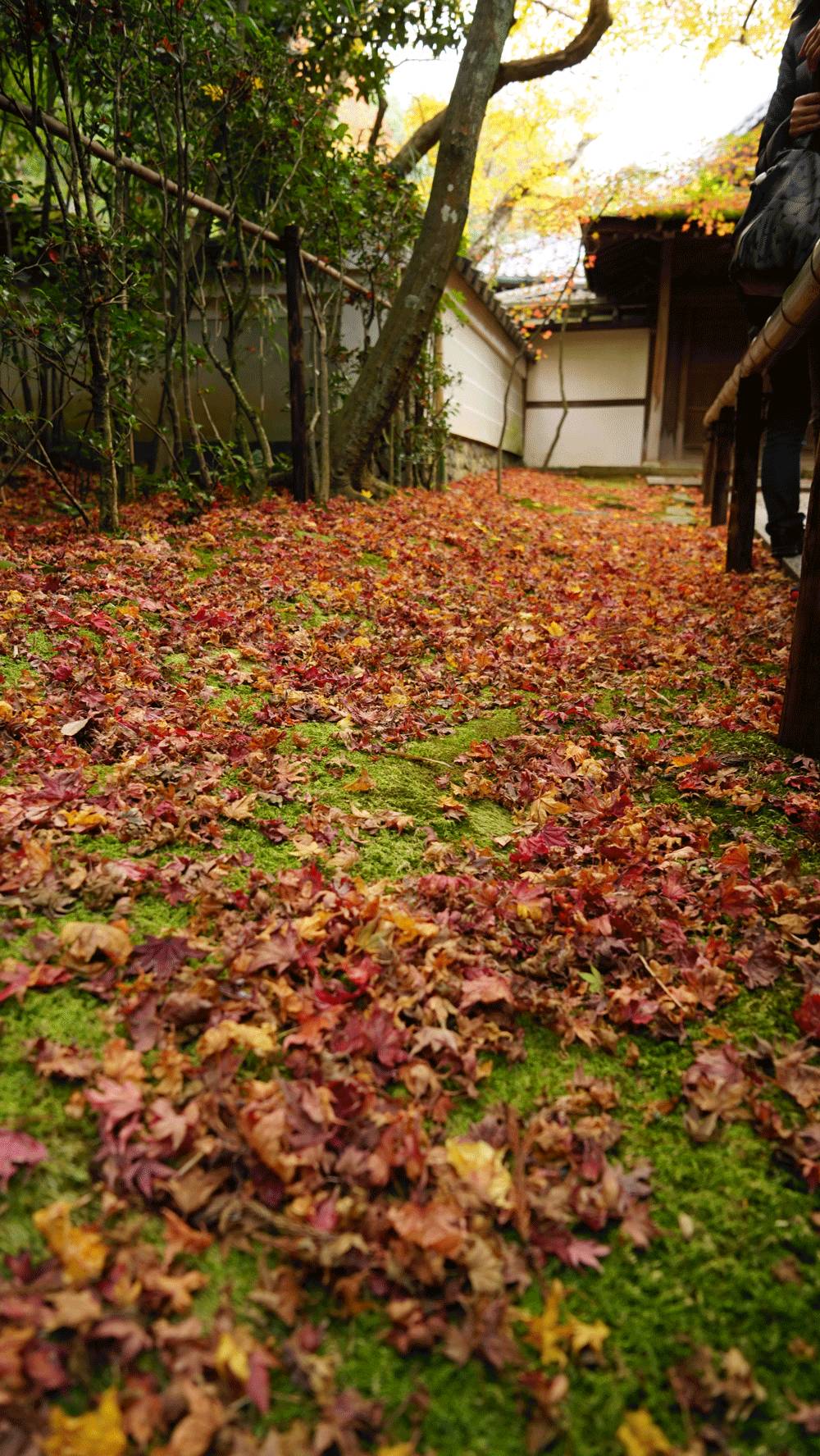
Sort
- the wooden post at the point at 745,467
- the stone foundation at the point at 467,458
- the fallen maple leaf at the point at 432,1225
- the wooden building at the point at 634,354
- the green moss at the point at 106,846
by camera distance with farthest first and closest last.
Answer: the wooden building at the point at 634,354
the stone foundation at the point at 467,458
the wooden post at the point at 745,467
the green moss at the point at 106,846
the fallen maple leaf at the point at 432,1225

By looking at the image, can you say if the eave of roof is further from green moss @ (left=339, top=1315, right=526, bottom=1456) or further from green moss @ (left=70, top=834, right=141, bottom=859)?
green moss @ (left=339, top=1315, right=526, bottom=1456)

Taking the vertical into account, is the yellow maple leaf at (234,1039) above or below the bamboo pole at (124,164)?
below

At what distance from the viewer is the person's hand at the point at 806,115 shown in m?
3.05

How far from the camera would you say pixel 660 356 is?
14.6 meters

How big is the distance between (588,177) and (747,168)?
9.43ft

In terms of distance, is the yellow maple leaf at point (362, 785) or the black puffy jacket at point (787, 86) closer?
the yellow maple leaf at point (362, 785)

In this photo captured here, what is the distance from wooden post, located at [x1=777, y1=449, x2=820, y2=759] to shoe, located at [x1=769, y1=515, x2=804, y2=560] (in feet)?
8.28

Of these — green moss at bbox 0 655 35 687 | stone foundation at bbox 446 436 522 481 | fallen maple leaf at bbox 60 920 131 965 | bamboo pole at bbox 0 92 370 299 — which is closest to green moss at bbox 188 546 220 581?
green moss at bbox 0 655 35 687

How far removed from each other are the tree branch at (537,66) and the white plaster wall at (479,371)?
1.70 m

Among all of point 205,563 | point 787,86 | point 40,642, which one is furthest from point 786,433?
point 40,642

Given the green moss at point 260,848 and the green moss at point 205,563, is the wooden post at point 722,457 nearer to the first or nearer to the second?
the green moss at point 205,563

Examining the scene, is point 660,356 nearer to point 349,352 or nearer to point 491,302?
point 491,302

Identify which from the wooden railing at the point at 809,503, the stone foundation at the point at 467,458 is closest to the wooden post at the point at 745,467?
the wooden railing at the point at 809,503

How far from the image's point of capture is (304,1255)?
1.30 metres
